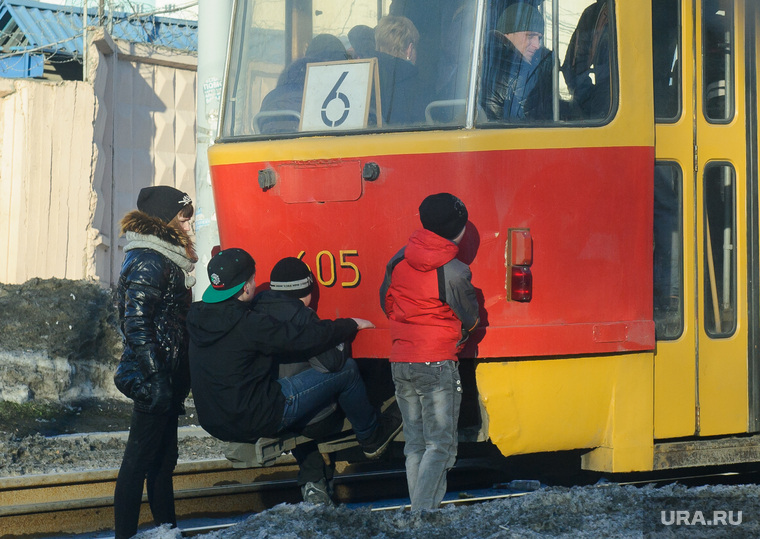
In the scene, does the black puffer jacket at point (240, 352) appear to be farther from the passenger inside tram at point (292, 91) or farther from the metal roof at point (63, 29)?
the metal roof at point (63, 29)

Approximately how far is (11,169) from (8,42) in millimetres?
2075

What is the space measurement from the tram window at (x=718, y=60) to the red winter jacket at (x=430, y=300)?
5.34 feet

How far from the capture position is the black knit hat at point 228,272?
4.34 meters

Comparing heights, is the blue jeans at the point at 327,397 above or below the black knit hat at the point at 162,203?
below

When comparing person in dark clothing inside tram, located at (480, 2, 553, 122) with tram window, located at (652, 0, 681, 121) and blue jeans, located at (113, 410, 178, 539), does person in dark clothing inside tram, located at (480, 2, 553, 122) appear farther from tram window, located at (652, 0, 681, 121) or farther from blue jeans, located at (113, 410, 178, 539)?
blue jeans, located at (113, 410, 178, 539)

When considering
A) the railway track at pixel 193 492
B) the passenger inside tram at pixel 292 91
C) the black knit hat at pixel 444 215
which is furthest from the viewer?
the railway track at pixel 193 492

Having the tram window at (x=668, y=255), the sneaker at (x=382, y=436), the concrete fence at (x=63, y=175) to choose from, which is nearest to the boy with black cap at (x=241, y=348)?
the sneaker at (x=382, y=436)

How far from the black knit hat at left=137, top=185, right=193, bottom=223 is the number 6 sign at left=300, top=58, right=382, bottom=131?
71cm

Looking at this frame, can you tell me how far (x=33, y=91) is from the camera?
10.9 m

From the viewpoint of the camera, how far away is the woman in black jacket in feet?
14.1

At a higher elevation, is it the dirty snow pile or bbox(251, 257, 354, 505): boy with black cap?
bbox(251, 257, 354, 505): boy with black cap

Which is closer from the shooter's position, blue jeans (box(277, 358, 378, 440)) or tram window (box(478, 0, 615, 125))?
tram window (box(478, 0, 615, 125))

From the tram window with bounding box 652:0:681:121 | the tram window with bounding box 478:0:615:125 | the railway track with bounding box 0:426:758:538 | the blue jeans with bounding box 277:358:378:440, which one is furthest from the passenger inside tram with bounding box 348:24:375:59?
the railway track with bounding box 0:426:758:538

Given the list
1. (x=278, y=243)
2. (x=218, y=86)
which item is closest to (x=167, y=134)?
(x=218, y=86)
